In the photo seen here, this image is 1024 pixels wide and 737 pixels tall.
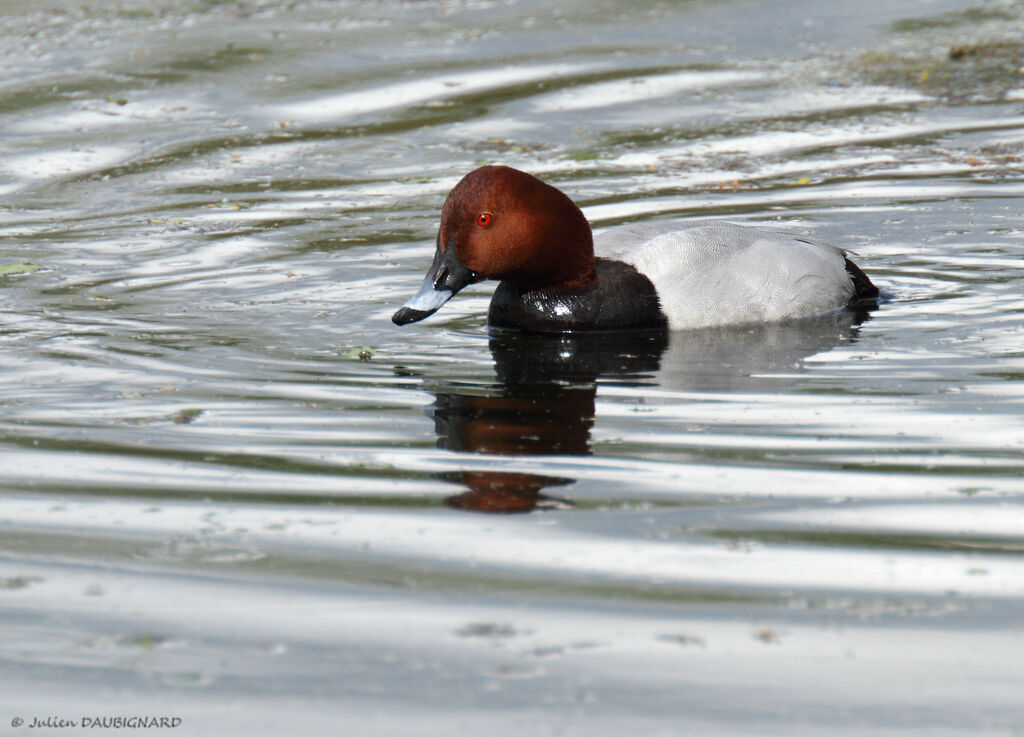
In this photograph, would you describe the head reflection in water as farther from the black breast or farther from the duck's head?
the duck's head

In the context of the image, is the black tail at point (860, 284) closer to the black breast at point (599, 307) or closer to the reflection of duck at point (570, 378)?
the reflection of duck at point (570, 378)

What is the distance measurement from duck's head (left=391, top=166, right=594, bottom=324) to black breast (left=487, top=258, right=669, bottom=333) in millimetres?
72

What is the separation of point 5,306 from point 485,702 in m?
5.21

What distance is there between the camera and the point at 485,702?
3098mm

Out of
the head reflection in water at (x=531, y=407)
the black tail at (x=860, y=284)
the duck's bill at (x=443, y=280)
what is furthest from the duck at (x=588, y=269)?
the black tail at (x=860, y=284)

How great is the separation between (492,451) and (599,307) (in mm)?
2288

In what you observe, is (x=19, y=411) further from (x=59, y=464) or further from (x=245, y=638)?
(x=245, y=638)

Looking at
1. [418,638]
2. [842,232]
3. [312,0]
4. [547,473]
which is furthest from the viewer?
[312,0]

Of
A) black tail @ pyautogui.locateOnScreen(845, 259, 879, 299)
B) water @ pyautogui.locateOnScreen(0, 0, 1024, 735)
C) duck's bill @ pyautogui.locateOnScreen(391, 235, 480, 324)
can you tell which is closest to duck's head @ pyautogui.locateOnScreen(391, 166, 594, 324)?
duck's bill @ pyautogui.locateOnScreen(391, 235, 480, 324)

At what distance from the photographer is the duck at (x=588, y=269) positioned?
689 centimetres

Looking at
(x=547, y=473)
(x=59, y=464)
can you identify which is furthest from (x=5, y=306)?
(x=547, y=473)

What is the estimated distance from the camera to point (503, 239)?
693cm

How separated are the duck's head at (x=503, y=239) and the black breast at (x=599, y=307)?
72mm

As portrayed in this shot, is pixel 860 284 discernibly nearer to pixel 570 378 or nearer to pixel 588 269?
pixel 588 269
